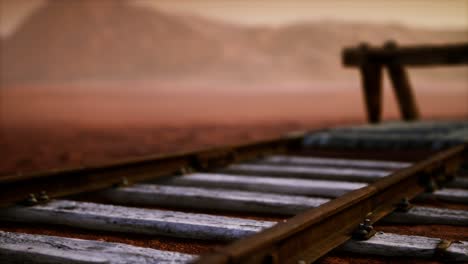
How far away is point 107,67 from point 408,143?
105025 millimetres

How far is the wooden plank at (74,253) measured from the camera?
6.31 ft

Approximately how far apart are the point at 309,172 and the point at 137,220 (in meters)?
1.84

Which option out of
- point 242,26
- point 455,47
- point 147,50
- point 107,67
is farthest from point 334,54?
point 455,47

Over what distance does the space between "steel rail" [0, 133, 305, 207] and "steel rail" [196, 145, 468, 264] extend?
1642mm

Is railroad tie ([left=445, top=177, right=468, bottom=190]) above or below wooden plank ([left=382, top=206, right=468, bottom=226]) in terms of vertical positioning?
above

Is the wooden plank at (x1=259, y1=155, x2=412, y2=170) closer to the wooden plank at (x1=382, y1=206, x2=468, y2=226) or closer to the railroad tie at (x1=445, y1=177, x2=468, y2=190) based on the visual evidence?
the railroad tie at (x1=445, y1=177, x2=468, y2=190)

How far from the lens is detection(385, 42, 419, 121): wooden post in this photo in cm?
785

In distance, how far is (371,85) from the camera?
25.5ft

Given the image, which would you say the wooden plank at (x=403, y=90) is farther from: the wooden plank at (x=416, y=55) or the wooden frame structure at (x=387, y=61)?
the wooden plank at (x=416, y=55)

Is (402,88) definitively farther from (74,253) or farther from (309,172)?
(74,253)

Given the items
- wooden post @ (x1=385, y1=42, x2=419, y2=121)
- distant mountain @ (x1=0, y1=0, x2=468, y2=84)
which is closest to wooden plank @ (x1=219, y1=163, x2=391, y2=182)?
wooden post @ (x1=385, y1=42, x2=419, y2=121)

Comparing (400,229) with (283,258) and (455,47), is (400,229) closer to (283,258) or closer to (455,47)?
(283,258)

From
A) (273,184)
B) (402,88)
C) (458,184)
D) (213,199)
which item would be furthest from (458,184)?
(402,88)

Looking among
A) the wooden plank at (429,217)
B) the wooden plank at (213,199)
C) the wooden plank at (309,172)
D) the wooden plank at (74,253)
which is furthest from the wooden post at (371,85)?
the wooden plank at (74,253)
